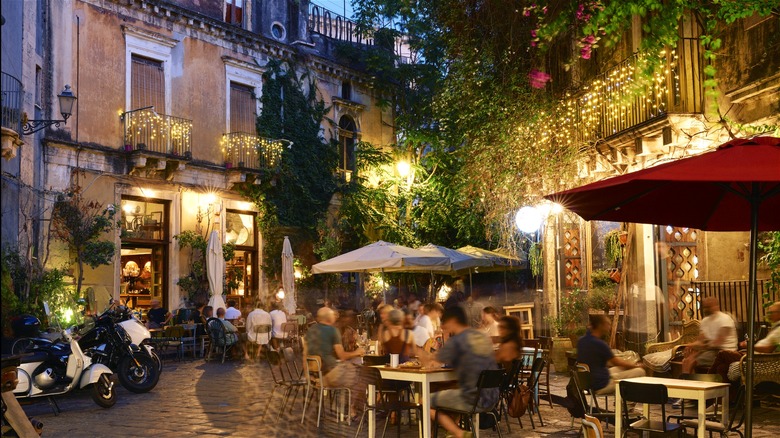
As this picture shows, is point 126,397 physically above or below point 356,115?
below

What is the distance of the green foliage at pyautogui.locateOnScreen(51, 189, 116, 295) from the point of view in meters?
18.2

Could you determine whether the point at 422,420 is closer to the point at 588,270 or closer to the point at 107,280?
the point at 588,270

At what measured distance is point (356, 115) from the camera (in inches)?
1070

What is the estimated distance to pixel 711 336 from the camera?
948 cm

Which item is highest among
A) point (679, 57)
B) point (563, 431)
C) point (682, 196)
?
point (679, 57)

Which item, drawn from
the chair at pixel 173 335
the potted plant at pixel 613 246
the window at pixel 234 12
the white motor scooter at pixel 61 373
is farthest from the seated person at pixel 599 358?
the window at pixel 234 12

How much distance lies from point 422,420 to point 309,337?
2249 mm

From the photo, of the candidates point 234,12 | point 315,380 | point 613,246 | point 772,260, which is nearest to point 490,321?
point 315,380

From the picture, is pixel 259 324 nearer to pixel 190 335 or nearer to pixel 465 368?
pixel 190 335

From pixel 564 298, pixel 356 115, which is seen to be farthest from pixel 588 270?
pixel 356 115

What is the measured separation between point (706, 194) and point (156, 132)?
658 inches

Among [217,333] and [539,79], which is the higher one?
[539,79]

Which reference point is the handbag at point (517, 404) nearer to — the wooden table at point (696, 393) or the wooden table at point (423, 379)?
the wooden table at point (423, 379)

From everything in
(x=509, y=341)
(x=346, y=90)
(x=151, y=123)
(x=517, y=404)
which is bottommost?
(x=517, y=404)
